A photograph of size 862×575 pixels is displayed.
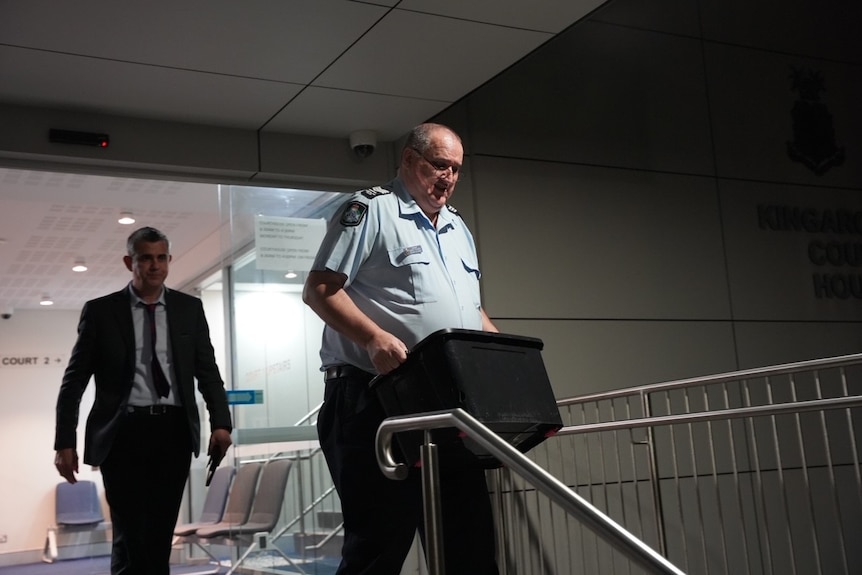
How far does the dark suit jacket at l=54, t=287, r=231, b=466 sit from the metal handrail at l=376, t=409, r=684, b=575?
4.94ft

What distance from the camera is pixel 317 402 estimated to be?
5422 mm

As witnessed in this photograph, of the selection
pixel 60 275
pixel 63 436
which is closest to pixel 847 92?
pixel 63 436

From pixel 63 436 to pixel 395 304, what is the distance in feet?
5.47

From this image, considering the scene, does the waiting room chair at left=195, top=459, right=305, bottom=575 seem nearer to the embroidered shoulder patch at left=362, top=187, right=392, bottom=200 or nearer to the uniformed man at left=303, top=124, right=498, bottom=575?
the uniformed man at left=303, top=124, right=498, bottom=575

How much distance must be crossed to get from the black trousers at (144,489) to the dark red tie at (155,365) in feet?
0.34

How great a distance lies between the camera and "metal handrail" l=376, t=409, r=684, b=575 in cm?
149

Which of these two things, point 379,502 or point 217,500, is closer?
point 379,502

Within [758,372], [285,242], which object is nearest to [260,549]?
[285,242]

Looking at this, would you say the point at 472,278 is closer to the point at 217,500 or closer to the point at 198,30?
the point at 198,30

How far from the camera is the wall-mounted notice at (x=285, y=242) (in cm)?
534

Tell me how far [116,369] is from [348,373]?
1.39m

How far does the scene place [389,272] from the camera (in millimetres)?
2666

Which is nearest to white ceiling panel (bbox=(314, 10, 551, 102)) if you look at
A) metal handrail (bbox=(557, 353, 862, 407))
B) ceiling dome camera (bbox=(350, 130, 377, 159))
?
ceiling dome camera (bbox=(350, 130, 377, 159))

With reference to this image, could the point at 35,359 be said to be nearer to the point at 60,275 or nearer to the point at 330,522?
the point at 60,275
